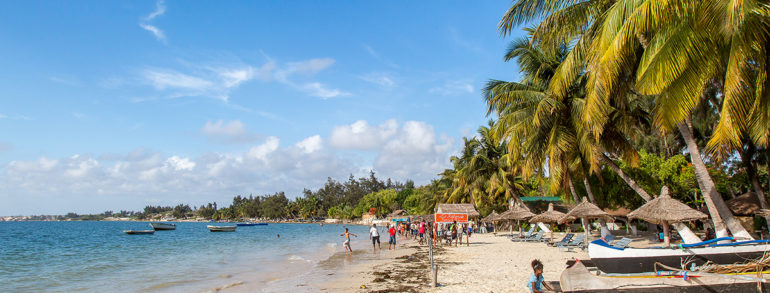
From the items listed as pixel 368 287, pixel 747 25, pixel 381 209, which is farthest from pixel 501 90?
pixel 381 209

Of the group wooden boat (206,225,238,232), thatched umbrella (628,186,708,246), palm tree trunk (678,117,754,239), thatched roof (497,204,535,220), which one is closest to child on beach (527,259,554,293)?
palm tree trunk (678,117,754,239)

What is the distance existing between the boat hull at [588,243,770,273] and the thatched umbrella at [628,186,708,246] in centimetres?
647

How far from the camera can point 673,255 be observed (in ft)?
24.6

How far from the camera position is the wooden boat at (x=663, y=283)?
6668 millimetres

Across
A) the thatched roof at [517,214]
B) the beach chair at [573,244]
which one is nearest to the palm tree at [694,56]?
the beach chair at [573,244]

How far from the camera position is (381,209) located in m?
101

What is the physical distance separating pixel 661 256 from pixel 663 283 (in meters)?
0.97

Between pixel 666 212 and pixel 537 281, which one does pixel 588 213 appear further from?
pixel 537 281

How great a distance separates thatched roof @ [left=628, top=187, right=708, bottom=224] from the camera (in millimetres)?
13203

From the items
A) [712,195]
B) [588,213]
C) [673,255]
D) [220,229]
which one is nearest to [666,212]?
[712,195]

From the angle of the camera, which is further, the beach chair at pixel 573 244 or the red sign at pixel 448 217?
the beach chair at pixel 573 244

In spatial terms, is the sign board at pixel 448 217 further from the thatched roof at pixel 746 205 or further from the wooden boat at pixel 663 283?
the thatched roof at pixel 746 205

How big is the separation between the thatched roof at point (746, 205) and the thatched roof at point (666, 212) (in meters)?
7.42

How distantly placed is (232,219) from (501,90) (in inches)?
6571
